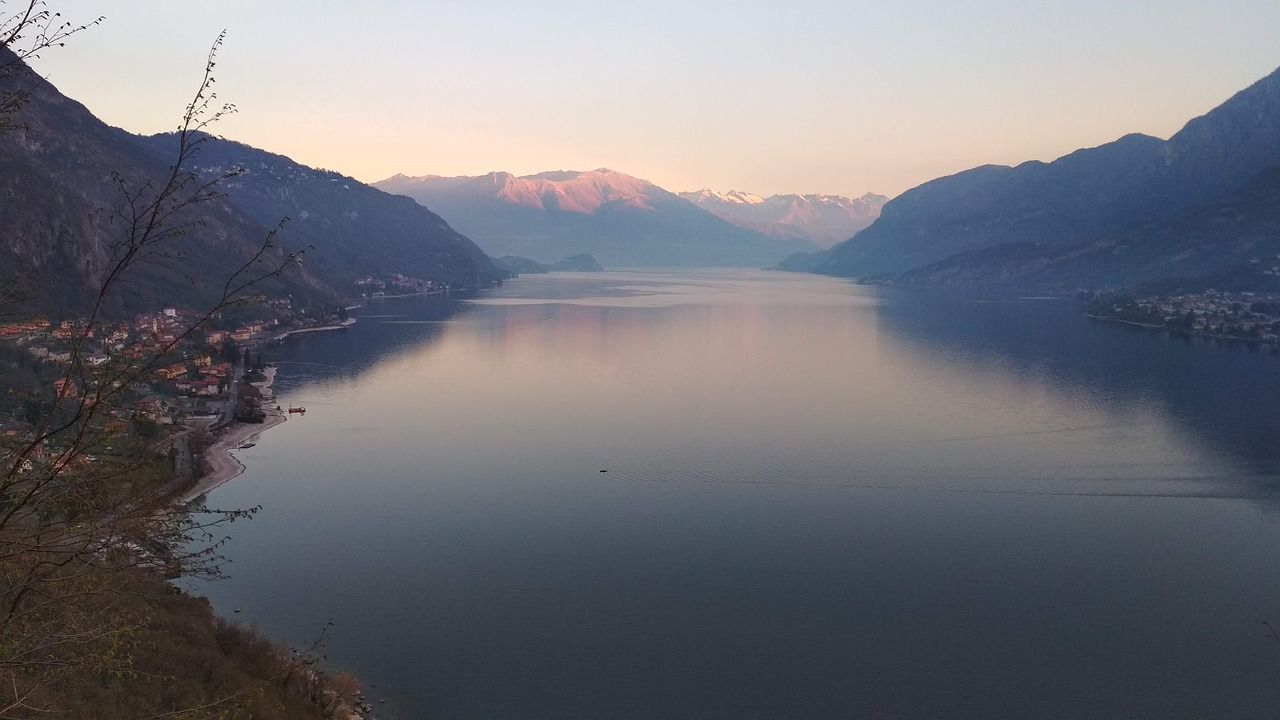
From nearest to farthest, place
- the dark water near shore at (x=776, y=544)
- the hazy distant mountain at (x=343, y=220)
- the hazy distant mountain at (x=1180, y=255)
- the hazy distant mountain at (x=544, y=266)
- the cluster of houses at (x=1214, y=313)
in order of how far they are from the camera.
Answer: the dark water near shore at (x=776, y=544) → the cluster of houses at (x=1214, y=313) → the hazy distant mountain at (x=1180, y=255) → the hazy distant mountain at (x=343, y=220) → the hazy distant mountain at (x=544, y=266)

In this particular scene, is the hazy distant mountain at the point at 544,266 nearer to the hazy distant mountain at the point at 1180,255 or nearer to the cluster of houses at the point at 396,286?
the cluster of houses at the point at 396,286

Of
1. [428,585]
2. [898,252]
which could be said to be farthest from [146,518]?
[898,252]

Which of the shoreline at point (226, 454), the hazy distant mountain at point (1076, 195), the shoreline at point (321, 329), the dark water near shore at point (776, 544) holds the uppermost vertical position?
the hazy distant mountain at point (1076, 195)

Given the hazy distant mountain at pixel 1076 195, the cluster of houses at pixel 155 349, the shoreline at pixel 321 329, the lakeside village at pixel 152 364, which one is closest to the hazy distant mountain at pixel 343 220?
the shoreline at pixel 321 329

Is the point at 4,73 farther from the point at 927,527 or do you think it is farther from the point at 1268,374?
the point at 1268,374

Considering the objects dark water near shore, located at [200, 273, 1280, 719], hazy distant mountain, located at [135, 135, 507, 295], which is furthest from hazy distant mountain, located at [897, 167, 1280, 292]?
hazy distant mountain, located at [135, 135, 507, 295]

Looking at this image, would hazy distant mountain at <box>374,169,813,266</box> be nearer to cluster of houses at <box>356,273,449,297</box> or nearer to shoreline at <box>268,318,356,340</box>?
cluster of houses at <box>356,273,449,297</box>
